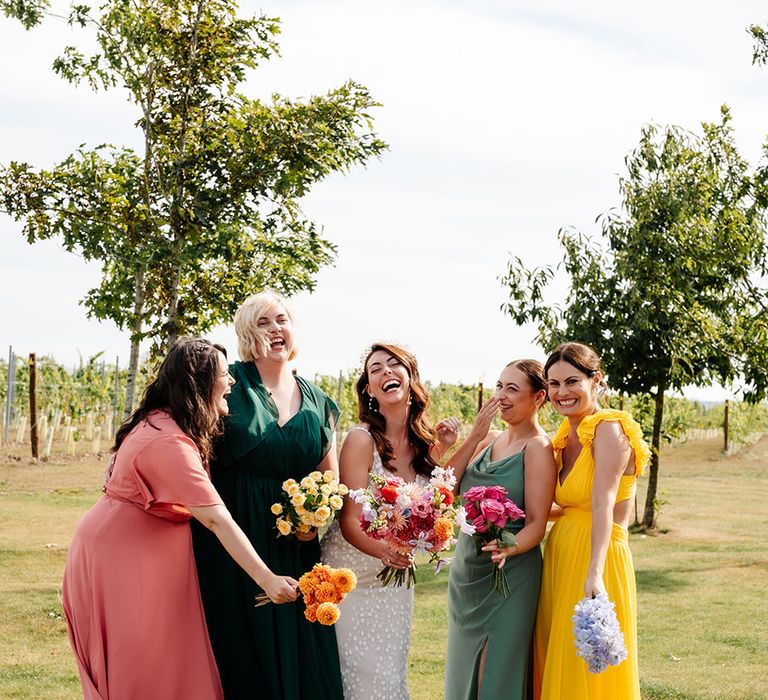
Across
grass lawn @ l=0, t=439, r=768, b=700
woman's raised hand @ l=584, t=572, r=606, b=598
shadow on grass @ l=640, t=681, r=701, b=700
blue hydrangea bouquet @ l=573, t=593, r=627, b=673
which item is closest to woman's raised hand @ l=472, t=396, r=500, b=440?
woman's raised hand @ l=584, t=572, r=606, b=598

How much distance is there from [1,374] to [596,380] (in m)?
26.3

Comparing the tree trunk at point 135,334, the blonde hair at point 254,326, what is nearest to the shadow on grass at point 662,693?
the blonde hair at point 254,326

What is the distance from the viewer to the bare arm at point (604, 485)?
479cm

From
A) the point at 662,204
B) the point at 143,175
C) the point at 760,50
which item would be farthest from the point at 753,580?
the point at 143,175

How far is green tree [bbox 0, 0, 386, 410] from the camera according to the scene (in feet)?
33.1

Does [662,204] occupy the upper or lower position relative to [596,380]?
upper

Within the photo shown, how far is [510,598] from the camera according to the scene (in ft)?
16.4

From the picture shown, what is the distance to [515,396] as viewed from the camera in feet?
17.0

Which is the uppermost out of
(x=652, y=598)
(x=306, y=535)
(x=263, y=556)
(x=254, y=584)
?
(x=306, y=535)

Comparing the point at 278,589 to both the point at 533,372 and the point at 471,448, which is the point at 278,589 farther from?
the point at 533,372

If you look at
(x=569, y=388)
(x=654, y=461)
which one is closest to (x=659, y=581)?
(x=654, y=461)

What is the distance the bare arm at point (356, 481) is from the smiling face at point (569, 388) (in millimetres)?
932

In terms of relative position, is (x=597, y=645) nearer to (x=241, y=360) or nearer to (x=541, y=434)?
(x=541, y=434)

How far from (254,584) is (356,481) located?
0.68 meters
